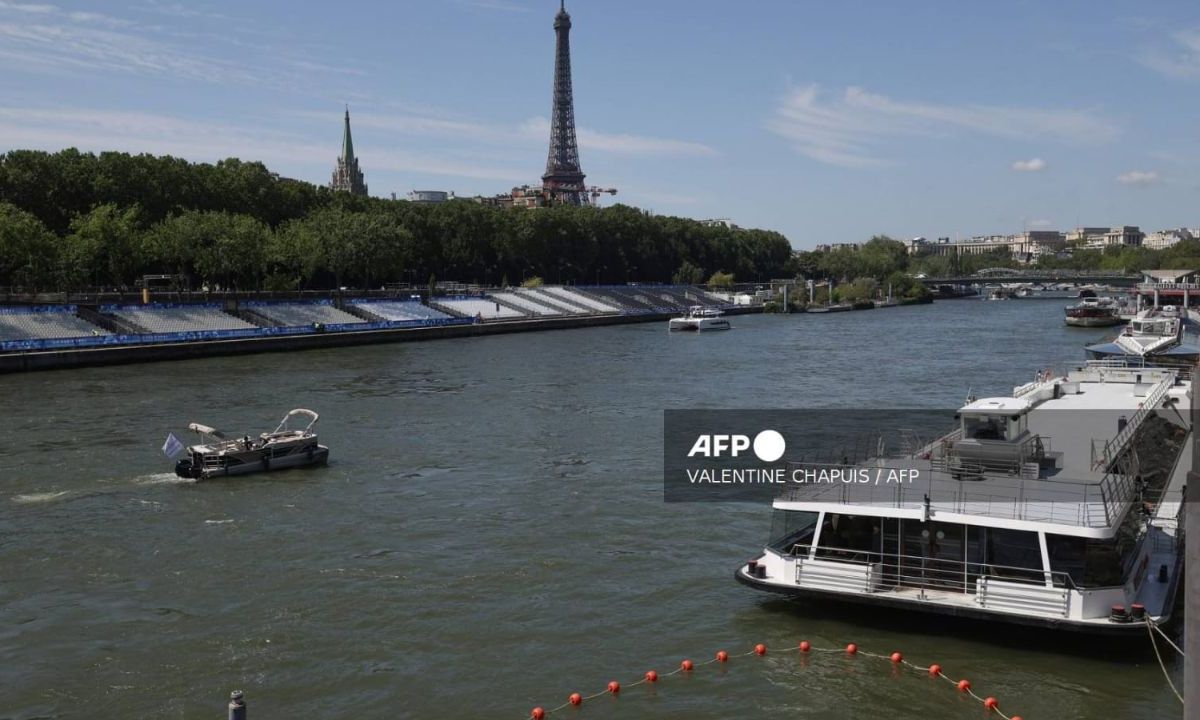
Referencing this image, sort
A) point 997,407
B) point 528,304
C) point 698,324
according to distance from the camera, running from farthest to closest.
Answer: point 528,304 < point 698,324 < point 997,407

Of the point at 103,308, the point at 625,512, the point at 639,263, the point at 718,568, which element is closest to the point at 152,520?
the point at 625,512

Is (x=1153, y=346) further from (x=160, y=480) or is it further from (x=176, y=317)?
(x=176, y=317)

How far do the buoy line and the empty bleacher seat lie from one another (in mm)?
54600

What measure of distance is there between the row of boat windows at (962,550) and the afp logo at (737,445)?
1312cm

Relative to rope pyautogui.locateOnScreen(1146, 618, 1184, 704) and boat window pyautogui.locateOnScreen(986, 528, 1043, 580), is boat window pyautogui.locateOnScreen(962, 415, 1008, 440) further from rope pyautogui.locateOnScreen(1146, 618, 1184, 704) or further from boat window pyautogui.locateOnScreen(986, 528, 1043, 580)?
rope pyautogui.locateOnScreen(1146, 618, 1184, 704)

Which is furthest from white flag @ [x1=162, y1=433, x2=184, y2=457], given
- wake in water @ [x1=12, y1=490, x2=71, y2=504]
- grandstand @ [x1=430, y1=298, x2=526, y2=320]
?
grandstand @ [x1=430, y1=298, x2=526, y2=320]

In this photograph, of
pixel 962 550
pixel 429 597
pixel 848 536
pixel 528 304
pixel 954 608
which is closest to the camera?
pixel 954 608

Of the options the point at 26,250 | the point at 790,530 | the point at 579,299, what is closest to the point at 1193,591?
the point at 790,530

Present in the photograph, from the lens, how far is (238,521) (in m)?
22.2

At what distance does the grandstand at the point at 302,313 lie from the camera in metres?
72.8

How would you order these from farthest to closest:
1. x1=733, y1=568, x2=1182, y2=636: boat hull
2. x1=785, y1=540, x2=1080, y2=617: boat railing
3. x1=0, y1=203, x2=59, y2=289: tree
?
x1=0, y1=203, x2=59, y2=289: tree, x1=785, y1=540, x2=1080, y2=617: boat railing, x1=733, y1=568, x2=1182, y2=636: boat hull

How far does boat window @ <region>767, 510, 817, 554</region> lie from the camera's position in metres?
16.3

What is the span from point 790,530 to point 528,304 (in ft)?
282

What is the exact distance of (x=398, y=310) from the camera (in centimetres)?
8550
